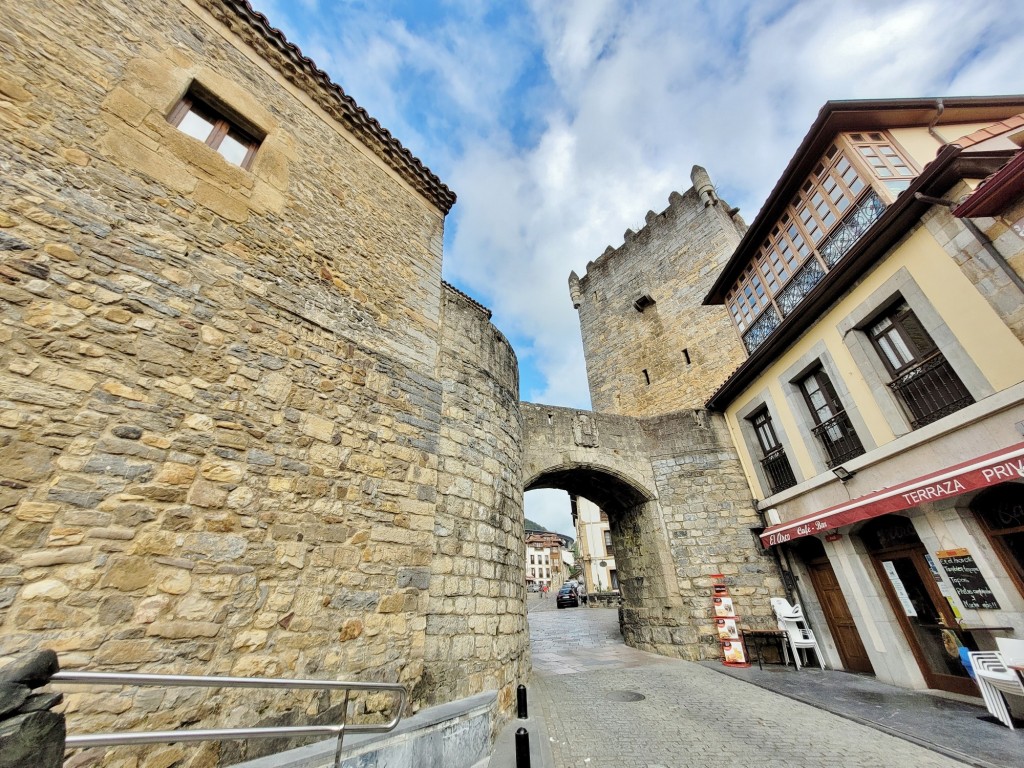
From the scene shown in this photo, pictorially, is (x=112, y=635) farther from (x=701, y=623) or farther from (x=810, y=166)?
(x=810, y=166)

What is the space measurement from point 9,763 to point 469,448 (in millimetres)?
4176

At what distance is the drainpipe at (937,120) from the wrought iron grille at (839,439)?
15.2ft

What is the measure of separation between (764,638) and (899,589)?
2842 millimetres

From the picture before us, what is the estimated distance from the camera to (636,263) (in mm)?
16219

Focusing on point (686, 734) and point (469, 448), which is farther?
point (469, 448)

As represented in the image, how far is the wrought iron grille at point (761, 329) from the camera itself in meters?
8.04

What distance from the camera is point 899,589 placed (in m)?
5.72

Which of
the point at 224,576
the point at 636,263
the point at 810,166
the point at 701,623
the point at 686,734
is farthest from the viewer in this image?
the point at 636,263

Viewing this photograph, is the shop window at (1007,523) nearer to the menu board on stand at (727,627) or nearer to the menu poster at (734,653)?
the menu board on stand at (727,627)

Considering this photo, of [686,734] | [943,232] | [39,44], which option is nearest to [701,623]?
[686,734]

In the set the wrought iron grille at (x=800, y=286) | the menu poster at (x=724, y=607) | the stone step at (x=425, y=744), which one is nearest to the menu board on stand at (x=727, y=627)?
the menu poster at (x=724, y=607)

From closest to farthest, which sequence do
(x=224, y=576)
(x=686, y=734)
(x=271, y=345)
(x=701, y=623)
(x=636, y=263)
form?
1. (x=224, y=576)
2. (x=271, y=345)
3. (x=686, y=734)
4. (x=701, y=623)
5. (x=636, y=263)

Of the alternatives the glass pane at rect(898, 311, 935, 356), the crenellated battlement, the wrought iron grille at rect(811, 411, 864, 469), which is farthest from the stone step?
the crenellated battlement

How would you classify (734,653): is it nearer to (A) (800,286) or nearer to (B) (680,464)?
(B) (680,464)
